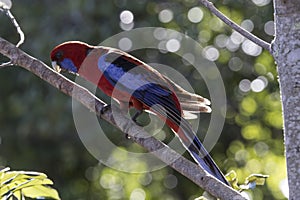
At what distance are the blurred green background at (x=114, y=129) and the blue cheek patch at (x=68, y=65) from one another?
1535 mm

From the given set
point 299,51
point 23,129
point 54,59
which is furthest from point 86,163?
point 299,51

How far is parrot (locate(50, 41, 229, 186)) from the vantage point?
248 centimetres

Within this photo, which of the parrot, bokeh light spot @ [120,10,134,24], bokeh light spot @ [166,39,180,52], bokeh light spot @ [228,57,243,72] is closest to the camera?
the parrot

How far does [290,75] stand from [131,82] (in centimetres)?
142

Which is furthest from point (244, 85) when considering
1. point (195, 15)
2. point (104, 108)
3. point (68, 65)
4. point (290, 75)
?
point (290, 75)

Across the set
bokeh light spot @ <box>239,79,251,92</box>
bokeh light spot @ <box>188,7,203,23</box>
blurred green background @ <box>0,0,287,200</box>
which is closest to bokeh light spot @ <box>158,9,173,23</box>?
blurred green background @ <box>0,0,287,200</box>

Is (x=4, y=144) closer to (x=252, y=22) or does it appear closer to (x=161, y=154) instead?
(x=252, y=22)

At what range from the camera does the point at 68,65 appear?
9.45 feet

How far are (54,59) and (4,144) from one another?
91.5 inches

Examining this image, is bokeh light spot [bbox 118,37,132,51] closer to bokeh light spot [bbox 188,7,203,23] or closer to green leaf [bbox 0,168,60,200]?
bokeh light spot [bbox 188,7,203,23]

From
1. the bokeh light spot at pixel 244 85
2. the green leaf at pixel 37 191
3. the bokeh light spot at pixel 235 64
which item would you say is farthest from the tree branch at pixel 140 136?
the bokeh light spot at pixel 244 85

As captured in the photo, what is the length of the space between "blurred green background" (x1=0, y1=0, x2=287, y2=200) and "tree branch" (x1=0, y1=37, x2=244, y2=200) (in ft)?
7.38

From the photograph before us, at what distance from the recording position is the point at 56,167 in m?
5.10

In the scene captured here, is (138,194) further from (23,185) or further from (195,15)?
(23,185)
